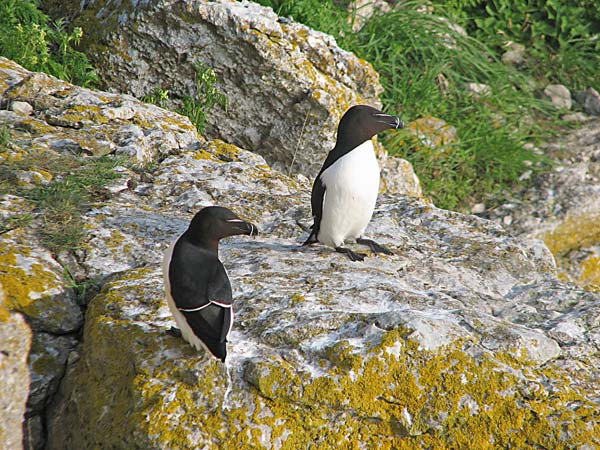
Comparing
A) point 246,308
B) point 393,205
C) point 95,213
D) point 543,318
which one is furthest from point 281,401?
point 393,205

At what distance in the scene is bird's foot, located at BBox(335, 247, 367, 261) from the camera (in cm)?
442

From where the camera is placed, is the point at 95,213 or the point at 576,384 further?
the point at 95,213

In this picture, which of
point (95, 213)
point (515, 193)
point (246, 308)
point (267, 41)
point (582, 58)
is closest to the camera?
point (246, 308)

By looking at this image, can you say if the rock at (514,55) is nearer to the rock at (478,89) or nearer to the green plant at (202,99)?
the rock at (478,89)

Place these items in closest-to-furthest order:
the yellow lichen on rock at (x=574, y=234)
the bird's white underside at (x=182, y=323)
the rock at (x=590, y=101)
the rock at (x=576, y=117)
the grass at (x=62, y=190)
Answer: the bird's white underside at (x=182, y=323) < the grass at (x=62, y=190) < the yellow lichen on rock at (x=574, y=234) < the rock at (x=576, y=117) < the rock at (x=590, y=101)

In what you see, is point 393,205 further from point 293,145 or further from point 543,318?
point 543,318

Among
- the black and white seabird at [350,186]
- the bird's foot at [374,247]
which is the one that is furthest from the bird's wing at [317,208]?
the bird's foot at [374,247]

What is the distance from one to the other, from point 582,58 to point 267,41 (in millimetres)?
4768

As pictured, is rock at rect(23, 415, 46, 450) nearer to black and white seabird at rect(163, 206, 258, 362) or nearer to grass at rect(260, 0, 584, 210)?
black and white seabird at rect(163, 206, 258, 362)

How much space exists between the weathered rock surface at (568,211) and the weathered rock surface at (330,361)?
2.68 metres

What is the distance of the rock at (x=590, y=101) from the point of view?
870cm

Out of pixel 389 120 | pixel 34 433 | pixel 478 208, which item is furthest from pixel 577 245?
pixel 34 433

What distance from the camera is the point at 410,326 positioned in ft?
10.9

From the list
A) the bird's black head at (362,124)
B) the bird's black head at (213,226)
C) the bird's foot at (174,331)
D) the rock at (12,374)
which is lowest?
the rock at (12,374)
